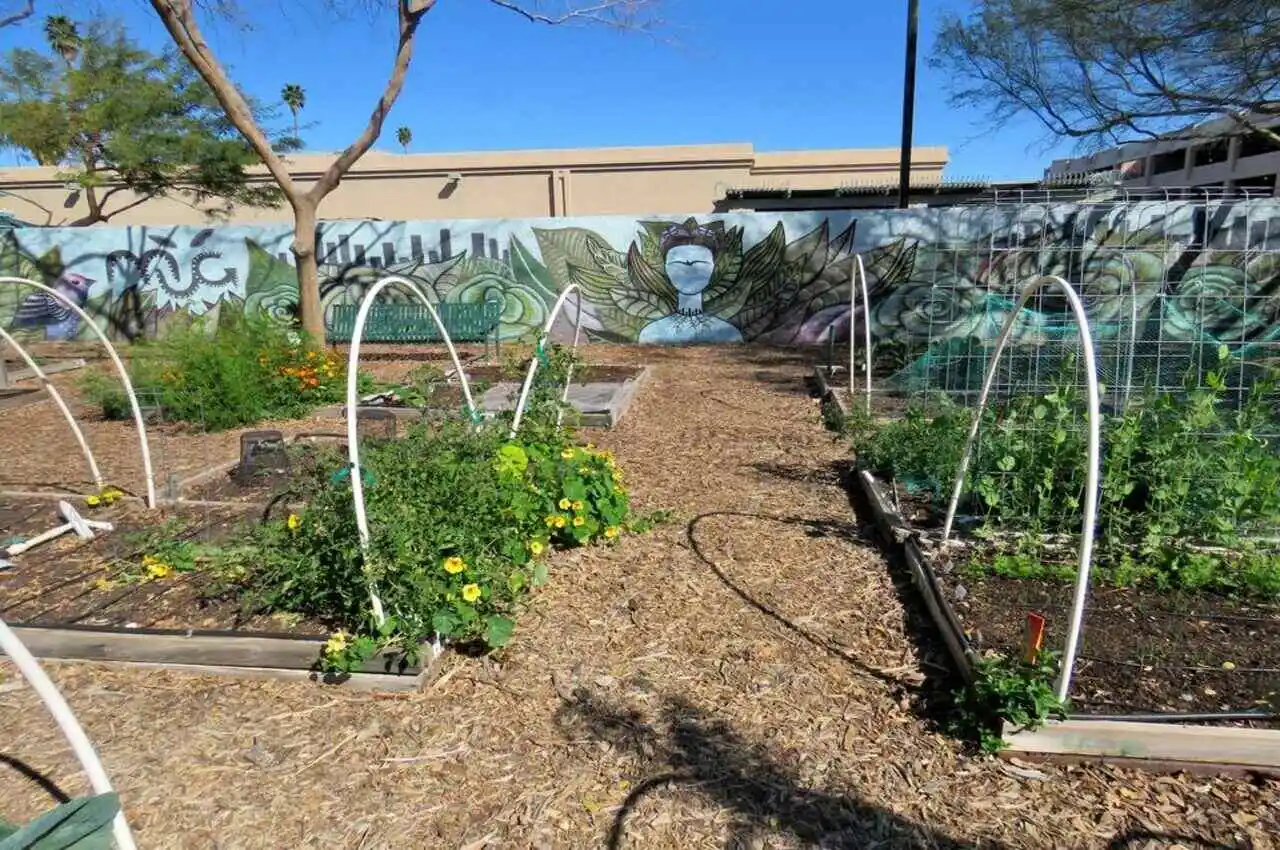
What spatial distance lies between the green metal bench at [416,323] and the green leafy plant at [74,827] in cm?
1119

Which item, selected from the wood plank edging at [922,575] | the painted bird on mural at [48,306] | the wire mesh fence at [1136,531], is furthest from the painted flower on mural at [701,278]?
the painted bird on mural at [48,306]

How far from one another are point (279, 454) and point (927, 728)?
476cm

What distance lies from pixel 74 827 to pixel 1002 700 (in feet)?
8.91

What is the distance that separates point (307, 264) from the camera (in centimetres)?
1033

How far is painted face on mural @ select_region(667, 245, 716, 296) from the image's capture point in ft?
44.2

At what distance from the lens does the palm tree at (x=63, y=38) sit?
15320 millimetres

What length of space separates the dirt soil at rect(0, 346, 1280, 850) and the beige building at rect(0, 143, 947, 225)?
24077 millimetres

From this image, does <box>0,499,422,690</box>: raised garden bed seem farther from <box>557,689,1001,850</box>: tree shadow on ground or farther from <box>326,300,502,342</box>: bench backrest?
<box>326,300,502,342</box>: bench backrest

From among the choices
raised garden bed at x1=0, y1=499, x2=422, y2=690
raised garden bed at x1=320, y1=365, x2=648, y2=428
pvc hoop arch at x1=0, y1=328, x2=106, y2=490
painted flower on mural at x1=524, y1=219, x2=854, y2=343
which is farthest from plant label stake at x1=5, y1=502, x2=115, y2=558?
painted flower on mural at x1=524, y1=219, x2=854, y2=343

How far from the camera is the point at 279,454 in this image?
5.79m

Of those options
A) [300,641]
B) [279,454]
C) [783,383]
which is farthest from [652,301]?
[300,641]

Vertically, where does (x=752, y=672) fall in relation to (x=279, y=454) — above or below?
below

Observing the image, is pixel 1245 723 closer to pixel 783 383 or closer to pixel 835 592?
pixel 835 592

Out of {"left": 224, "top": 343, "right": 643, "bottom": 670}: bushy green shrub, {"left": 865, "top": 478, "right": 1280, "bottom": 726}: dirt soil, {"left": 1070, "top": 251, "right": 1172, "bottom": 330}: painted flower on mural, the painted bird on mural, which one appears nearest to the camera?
{"left": 865, "top": 478, "right": 1280, "bottom": 726}: dirt soil
